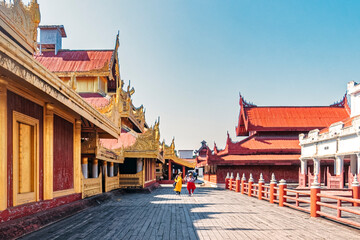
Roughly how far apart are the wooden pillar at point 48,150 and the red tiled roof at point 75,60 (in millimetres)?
13502

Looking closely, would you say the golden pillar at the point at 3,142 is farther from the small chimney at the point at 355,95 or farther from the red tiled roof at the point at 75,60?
the small chimney at the point at 355,95

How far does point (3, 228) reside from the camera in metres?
5.79

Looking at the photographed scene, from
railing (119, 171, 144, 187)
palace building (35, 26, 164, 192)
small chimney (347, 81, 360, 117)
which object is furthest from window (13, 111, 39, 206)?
small chimney (347, 81, 360, 117)

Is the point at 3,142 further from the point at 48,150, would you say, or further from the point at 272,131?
the point at 272,131

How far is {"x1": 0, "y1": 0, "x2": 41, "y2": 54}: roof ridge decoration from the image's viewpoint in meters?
6.60

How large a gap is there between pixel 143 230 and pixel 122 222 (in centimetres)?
127

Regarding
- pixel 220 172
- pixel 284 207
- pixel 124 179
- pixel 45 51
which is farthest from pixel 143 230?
pixel 220 172

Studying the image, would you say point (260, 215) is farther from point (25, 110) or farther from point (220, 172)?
point (220, 172)

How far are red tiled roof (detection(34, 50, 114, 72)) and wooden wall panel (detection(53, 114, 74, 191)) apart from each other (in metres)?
11.9

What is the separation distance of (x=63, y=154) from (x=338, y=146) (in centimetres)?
1945

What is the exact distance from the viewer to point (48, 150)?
26.9 feet

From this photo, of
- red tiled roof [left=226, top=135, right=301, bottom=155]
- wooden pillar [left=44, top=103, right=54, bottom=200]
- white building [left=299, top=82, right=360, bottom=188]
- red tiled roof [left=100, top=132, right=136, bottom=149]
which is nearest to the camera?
wooden pillar [left=44, top=103, right=54, bottom=200]

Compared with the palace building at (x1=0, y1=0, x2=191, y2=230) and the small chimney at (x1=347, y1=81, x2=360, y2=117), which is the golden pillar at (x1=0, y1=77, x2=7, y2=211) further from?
the small chimney at (x1=347, y1=81, x2=360, y2=117)

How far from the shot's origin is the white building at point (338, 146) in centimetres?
2095
